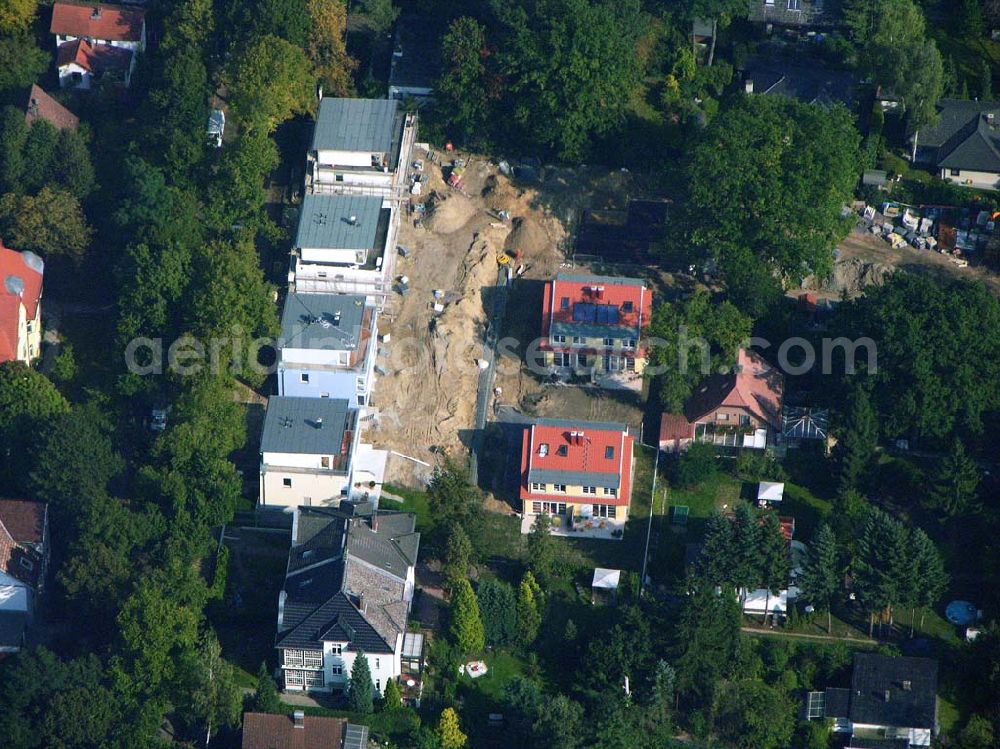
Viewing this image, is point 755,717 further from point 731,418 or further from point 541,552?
point 731,418

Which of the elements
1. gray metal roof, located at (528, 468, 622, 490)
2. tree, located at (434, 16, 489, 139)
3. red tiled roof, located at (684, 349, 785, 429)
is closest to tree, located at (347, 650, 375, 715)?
gray metal roof, located at (528, 468, 622, 490)

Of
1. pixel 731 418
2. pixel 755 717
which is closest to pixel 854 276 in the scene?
pixel 731 418

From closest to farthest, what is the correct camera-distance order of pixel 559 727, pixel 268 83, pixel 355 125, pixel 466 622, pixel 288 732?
pixel 559 727
pixel 288 732
pixel 466 622
pixel 268 83
pixel 355 125

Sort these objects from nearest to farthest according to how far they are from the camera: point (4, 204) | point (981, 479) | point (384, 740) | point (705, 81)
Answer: point (384, 740), point (981, 479), point (4, 204), point (705, 81)

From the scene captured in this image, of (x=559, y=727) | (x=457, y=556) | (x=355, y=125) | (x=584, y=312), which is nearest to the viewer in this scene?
(x=559, y=727)

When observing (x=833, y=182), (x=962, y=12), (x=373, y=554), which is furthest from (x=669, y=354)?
(x=962, y=12)

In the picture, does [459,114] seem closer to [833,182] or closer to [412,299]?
[412,299]
